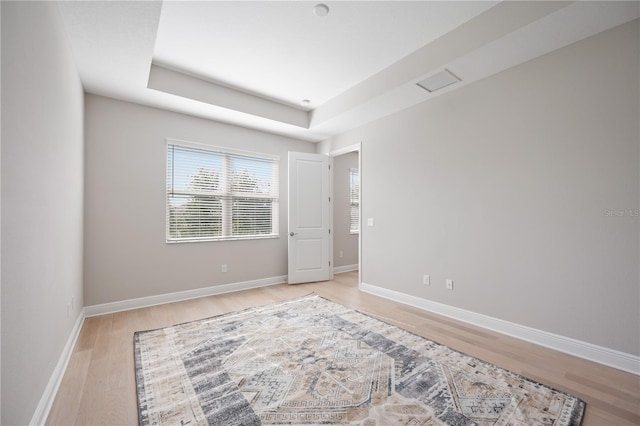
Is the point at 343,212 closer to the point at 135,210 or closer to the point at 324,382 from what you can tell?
the point at 135,210

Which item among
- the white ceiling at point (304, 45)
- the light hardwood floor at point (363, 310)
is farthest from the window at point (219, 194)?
the light hardwood floor at point (363, 310)

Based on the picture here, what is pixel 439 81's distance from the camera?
10.2ft

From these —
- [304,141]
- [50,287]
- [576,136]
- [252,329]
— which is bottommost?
[252,329]

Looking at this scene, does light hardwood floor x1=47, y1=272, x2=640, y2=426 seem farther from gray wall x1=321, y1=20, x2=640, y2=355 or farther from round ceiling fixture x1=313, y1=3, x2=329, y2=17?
round ceiling fixture x1=313, y1=3, x2=329, y2=17

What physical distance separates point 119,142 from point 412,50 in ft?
12.0

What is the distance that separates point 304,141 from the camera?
5.52m

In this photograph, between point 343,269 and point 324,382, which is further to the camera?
point 343,269

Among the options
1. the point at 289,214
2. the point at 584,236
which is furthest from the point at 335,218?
the point at 584,236

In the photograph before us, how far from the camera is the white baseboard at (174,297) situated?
346cm

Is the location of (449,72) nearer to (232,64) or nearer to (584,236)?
(584,236)

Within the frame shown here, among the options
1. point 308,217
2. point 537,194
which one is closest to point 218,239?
point 308,217

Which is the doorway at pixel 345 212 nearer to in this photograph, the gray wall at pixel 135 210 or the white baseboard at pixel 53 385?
the gray wall at pixel 135 210

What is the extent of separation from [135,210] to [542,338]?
15.5 feet

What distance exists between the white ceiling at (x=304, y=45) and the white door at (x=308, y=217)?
1.29 metres
